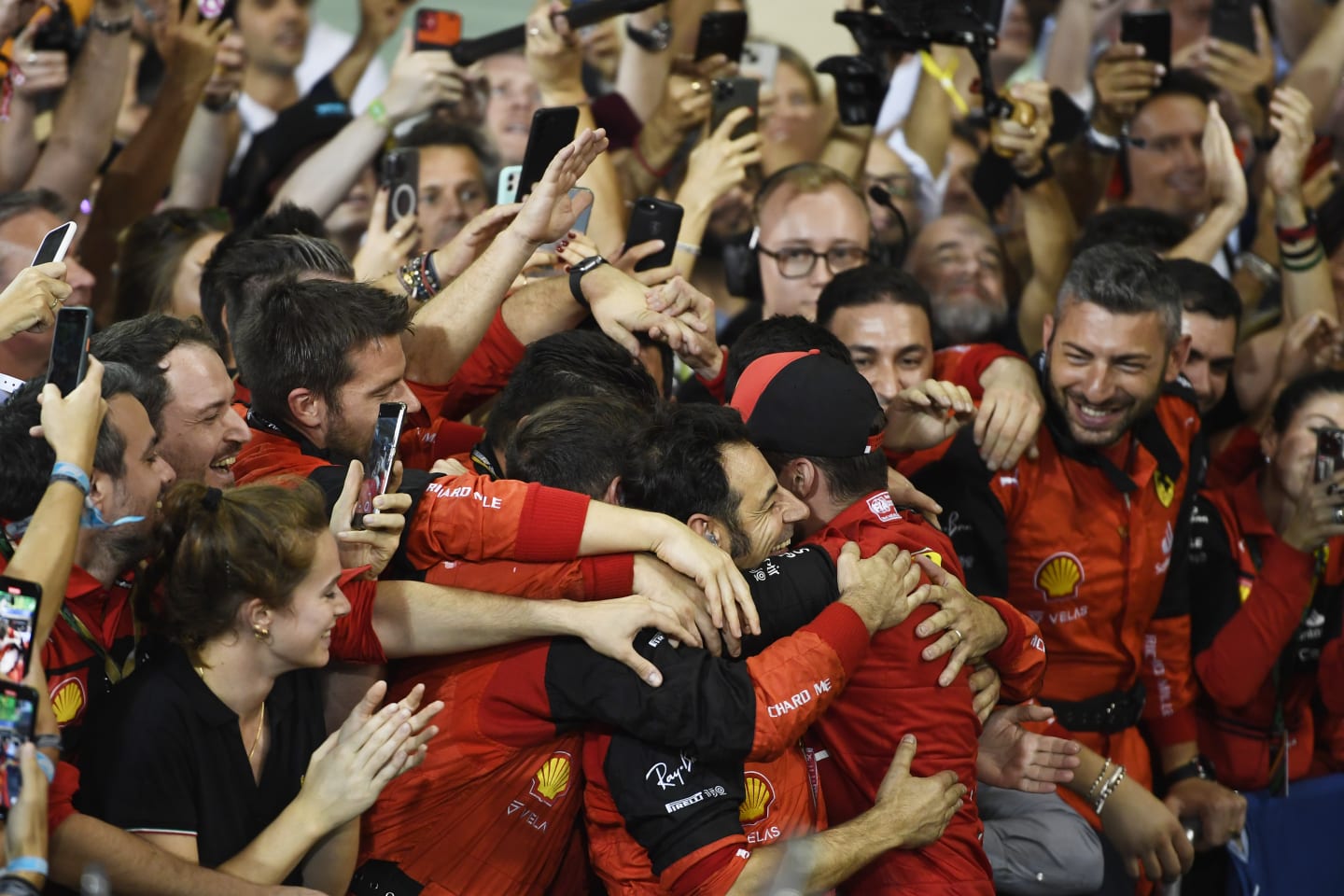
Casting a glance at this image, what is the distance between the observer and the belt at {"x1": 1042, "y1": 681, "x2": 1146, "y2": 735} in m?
4.39

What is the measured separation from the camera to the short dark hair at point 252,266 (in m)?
3.95

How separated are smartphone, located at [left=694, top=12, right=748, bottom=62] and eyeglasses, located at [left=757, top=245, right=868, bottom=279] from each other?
94 centimetres

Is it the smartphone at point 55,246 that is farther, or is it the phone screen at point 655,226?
the phone screen at point 655,226

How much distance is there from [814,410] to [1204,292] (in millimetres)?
2353

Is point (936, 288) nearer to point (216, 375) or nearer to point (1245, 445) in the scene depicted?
point (1245, 445)

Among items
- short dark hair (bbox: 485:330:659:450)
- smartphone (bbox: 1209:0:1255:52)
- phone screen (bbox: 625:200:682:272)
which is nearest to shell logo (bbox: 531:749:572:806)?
short dark hair (bbox: 485:330:659:450)

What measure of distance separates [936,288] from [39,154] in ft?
11.2

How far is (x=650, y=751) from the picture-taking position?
9.45 feet

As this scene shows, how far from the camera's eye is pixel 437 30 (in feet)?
19.7

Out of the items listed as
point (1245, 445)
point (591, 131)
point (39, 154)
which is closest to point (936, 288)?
point (1245, 445)

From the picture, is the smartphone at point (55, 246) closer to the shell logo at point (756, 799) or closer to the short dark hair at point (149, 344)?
the short dark hair at point (149, 344)

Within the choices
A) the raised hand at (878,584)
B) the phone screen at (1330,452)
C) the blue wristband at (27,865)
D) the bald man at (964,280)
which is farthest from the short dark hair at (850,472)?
the bald man at (964,280)

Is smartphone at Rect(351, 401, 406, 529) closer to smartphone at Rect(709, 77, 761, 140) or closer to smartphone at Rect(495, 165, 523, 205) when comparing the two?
smartphone at Rect(495, 165, 523, 205)

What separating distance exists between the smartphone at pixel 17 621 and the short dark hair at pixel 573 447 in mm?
1066
